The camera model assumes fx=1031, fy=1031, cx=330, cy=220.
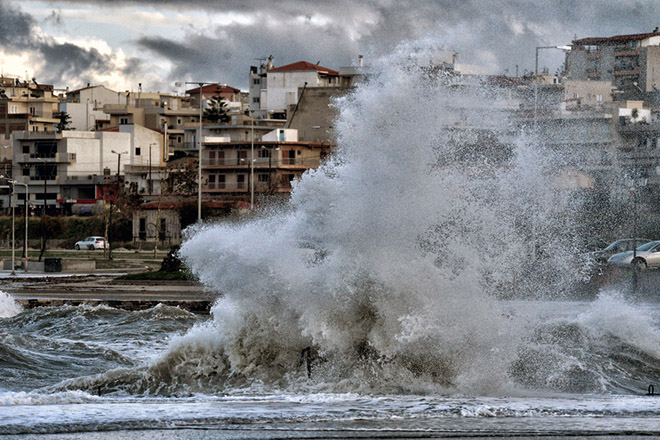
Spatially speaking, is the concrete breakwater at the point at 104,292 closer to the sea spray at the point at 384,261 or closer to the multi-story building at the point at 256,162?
the sea spray at the point at 384,261

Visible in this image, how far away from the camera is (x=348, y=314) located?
1652 centimetres

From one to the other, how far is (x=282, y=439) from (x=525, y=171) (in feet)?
34.4

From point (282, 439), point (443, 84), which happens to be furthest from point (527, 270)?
point (282, 439)

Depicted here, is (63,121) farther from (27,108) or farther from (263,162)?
(263,162)

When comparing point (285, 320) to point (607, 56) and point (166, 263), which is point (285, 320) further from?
point (607, 56)

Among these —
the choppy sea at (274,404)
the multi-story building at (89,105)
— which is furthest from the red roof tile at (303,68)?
the choppy sea at (274,404)

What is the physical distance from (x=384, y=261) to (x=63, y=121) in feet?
349

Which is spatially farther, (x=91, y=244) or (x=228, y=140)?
(x=228, y=140)

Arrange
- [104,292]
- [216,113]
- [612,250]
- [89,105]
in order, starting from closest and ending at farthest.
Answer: [104,292]
[612,250]
[216,113]
[89,105]

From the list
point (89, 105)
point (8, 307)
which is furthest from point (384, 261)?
point (89, 105)

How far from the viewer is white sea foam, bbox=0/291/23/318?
28.6 meters

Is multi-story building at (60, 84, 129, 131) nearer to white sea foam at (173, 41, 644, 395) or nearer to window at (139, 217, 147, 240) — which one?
window at (139, 217, 147, 240)

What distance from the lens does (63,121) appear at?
117625mm

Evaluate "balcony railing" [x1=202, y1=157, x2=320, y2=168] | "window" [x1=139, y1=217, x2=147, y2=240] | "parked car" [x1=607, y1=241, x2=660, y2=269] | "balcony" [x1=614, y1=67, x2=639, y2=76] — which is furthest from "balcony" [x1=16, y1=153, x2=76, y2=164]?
"parked car" [x1=607, y1=241, x2=660, y2=269]
